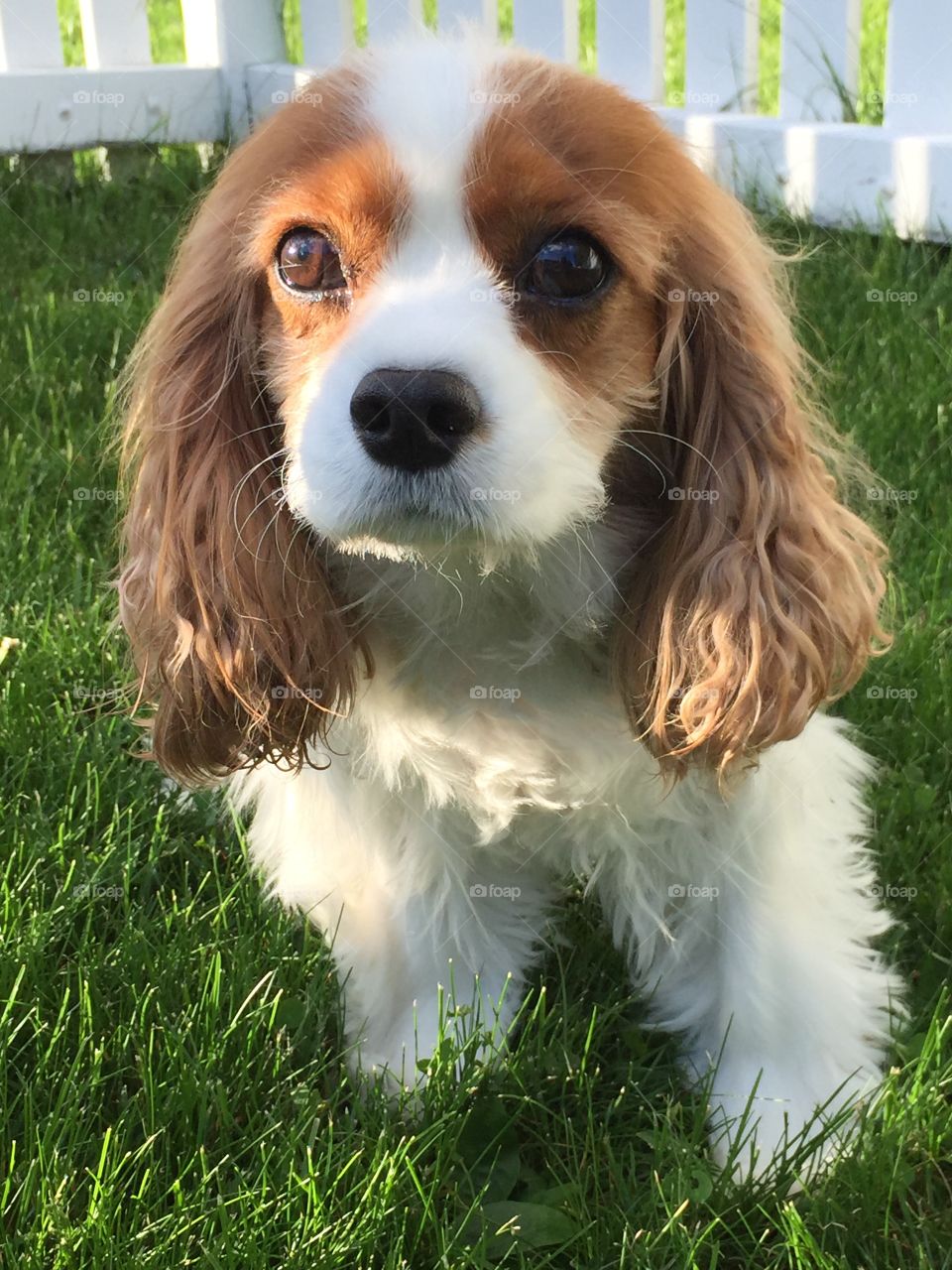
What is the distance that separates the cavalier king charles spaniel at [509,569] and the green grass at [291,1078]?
105mm

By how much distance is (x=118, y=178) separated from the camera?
237 inches

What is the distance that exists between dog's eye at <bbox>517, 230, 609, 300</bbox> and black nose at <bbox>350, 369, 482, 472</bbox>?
0.26m

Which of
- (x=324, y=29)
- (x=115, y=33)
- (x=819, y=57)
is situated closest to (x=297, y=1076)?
(x=819, y=57)

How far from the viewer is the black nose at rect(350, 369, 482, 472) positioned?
5.30 feet

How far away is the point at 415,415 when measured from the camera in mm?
1626

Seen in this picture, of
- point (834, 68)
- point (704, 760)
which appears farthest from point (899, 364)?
point (704, 760)

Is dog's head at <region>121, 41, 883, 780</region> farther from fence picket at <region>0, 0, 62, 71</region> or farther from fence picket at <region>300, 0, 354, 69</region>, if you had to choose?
fence picket at <region>0, 0, 62, 71</region>

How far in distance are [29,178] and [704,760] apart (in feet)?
16.2

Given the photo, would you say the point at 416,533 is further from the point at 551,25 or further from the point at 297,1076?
the point at 551,25

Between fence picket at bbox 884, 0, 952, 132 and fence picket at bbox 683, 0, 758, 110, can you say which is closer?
fence picket at bbox 884, 0, 952, 132

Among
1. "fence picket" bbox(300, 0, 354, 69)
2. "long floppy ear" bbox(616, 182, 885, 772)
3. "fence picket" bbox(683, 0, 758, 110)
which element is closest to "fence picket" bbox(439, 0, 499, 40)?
"fence picket" bbox(300, 0, 354, 69)

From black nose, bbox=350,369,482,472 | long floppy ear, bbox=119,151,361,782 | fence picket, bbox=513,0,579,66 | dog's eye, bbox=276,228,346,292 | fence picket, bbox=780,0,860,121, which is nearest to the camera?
black nose, bbox=350,369,482,472

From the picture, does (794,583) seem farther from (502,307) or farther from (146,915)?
→ (146,915)

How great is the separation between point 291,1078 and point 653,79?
424cm
